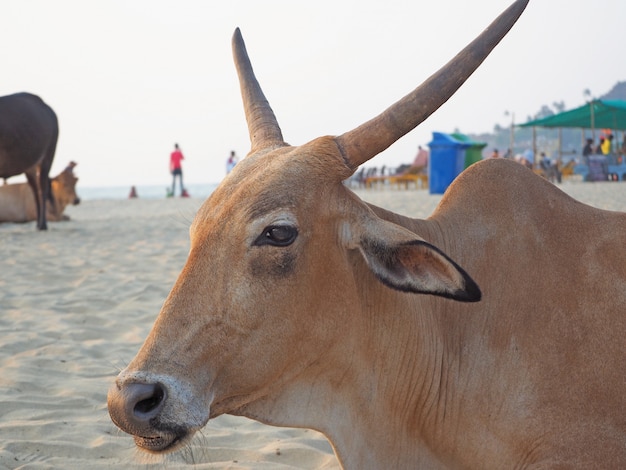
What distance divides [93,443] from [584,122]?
30612mm

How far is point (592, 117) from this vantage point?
2731 cm

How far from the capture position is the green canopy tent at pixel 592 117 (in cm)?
2759

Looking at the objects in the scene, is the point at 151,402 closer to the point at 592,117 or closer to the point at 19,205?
the point at 19,205

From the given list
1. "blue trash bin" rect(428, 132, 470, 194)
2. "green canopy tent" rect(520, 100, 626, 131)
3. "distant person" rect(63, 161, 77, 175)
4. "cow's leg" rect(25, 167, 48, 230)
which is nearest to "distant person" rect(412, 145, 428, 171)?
"green canopy tent" rect(520, 100, 626, 131)

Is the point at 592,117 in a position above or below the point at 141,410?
above

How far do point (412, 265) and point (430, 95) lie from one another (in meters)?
0.60

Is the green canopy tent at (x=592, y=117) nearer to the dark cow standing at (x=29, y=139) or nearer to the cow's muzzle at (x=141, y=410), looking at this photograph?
the dark cow standing at (x=29, y=139)

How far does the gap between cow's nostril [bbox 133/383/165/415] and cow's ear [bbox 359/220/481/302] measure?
2.59 feet

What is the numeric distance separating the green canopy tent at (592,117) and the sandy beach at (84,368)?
2227 cm

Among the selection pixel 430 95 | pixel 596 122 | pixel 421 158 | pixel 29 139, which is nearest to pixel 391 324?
pixel 430 95

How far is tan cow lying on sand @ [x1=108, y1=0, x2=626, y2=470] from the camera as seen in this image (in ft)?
8.27

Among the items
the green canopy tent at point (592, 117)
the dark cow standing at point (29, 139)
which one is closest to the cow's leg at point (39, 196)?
the dark cow standing at point (29, 139)

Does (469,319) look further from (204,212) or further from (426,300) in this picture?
(204,212)

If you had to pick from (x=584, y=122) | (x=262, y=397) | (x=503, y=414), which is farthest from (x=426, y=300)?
(x=584, y=122)
